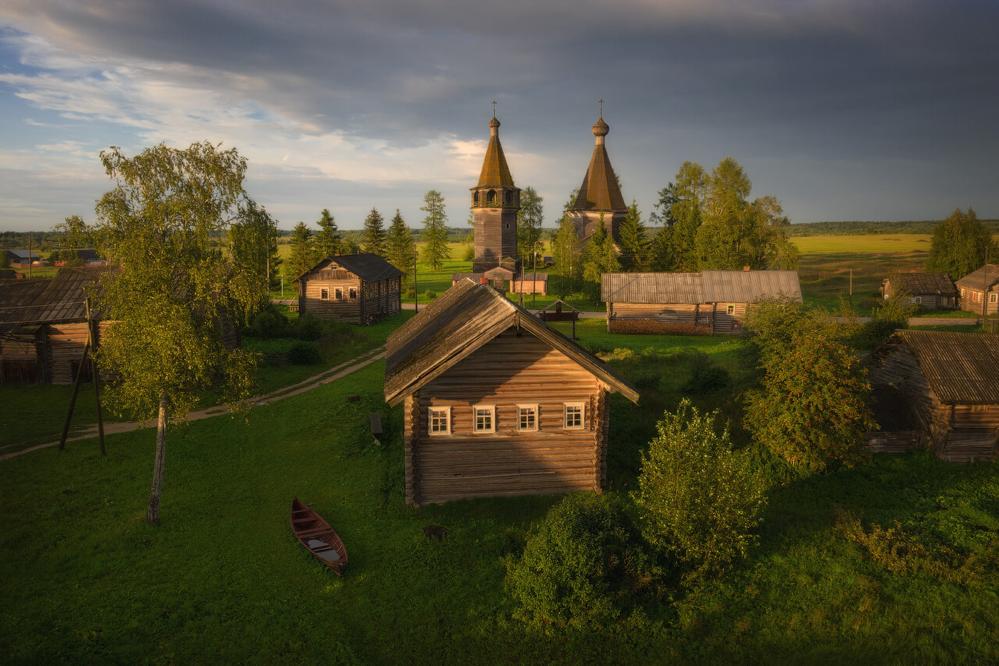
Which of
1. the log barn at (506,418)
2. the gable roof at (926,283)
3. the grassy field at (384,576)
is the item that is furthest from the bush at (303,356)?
the gable roof at (926,283)

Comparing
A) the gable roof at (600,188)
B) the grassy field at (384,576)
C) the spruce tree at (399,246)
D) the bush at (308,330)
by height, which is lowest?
the grassy field at (384,576)

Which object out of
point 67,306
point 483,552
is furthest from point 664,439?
point 67,306

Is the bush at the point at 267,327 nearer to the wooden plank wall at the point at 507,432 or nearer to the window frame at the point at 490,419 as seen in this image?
the wooden plank wall at the point at 507,432

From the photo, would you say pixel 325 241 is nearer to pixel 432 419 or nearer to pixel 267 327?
pixel 267 327

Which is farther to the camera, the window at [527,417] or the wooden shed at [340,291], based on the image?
the wooden shed at [340,291]

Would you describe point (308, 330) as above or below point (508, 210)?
below

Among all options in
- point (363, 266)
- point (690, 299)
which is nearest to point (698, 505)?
point (690, 299)

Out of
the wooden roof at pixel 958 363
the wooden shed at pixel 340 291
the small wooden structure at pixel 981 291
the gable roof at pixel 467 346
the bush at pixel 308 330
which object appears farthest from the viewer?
the small wooden structure at pixel 981 291
